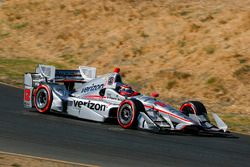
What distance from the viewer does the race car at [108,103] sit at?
615 inches

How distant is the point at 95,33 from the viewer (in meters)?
32.6

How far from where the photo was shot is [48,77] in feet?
60.3

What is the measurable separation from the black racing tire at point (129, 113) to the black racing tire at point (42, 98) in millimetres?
2408

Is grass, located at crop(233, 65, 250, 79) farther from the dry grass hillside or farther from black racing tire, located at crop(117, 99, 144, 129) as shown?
black racing tire, located at crop(117, 99, 144, 129)

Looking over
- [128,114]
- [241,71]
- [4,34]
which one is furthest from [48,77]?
[4,34]

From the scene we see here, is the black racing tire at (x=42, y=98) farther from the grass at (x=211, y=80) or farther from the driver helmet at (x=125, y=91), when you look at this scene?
the grass at (x=211, y=80)

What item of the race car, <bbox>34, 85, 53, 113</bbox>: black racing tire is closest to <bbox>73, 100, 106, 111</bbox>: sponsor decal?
the race car

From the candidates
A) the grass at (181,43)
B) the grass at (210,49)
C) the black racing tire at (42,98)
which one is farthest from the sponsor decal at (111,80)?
the grass at (181,43)

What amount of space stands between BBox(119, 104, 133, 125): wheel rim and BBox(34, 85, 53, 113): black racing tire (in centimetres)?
242

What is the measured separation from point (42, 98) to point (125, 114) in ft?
9.60

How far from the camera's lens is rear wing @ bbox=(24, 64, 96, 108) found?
1811 centimetres

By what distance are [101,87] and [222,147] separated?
3940 millimetres

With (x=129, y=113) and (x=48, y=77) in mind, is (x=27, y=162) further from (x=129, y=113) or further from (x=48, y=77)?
(x=48, y=77)

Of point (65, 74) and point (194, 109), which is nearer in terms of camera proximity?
point (194, 109)
